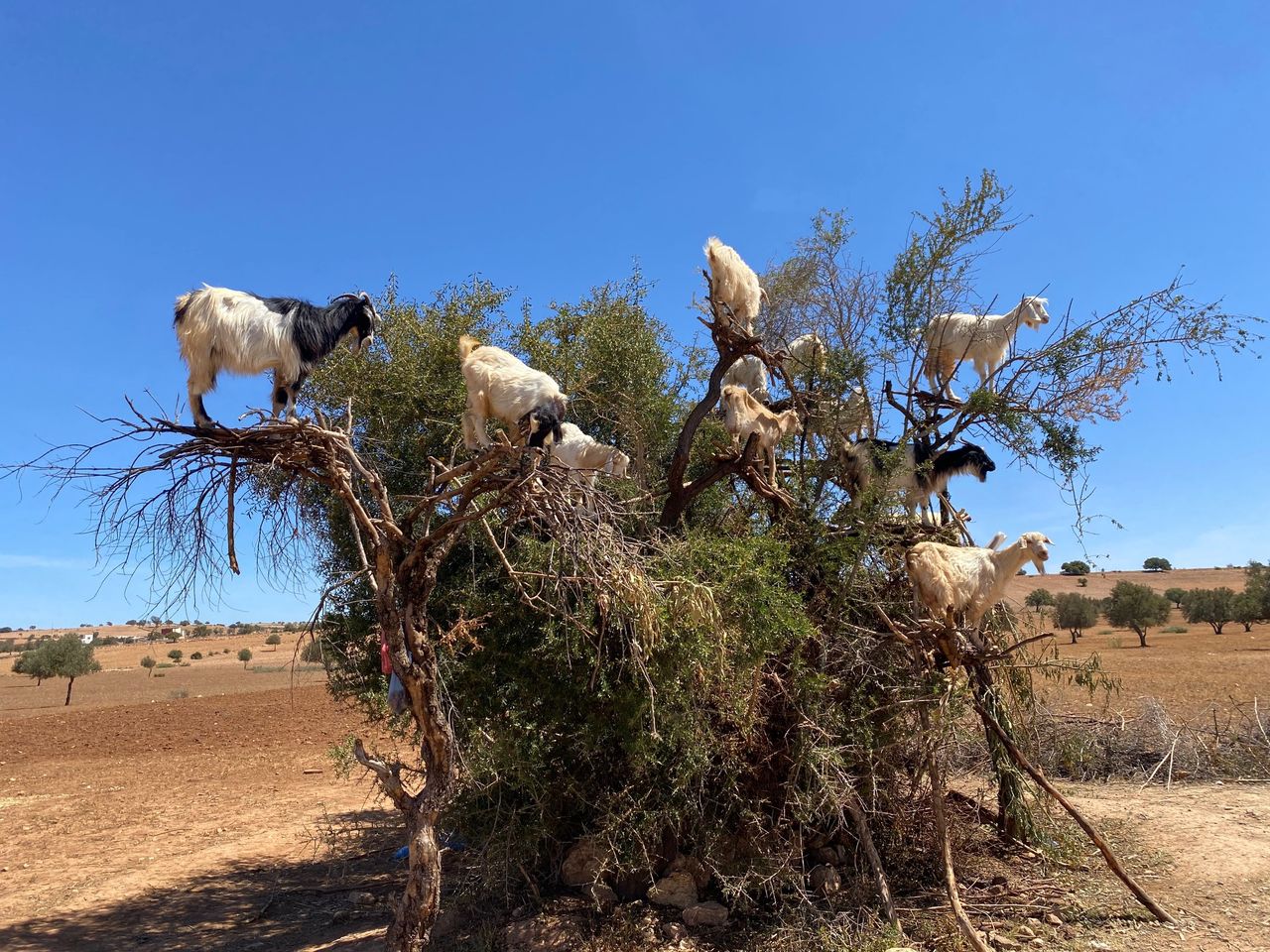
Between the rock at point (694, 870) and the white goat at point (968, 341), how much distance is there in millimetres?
5240

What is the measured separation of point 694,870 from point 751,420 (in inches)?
168

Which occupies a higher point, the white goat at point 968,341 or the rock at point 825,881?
the white goat at point 968,341

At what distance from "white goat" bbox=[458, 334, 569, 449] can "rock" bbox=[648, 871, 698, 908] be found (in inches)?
163

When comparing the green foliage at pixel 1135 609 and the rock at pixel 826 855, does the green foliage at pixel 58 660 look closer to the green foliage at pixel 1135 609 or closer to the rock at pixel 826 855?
the rock at pixel 826 855

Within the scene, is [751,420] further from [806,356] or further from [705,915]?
[705,915]

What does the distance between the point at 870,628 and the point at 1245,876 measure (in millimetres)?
3997

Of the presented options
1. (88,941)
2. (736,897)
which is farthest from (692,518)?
(88,941)

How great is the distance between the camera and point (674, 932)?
733 centimetres

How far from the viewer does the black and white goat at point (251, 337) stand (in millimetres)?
6438

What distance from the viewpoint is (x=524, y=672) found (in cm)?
743

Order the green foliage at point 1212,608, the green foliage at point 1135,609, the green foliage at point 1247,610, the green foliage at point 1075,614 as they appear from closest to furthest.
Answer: the green foliage at point 1135,609
the green foliage at point 1247,610
the green foliage at point 1212,608
the green foliage at point 1075,614

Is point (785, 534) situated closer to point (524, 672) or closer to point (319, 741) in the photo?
point (524, 672)

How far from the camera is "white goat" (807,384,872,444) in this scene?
861 centimetres

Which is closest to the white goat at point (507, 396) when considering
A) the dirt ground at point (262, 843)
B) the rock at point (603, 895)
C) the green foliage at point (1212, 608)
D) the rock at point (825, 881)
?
the rock at point (603, 895)
